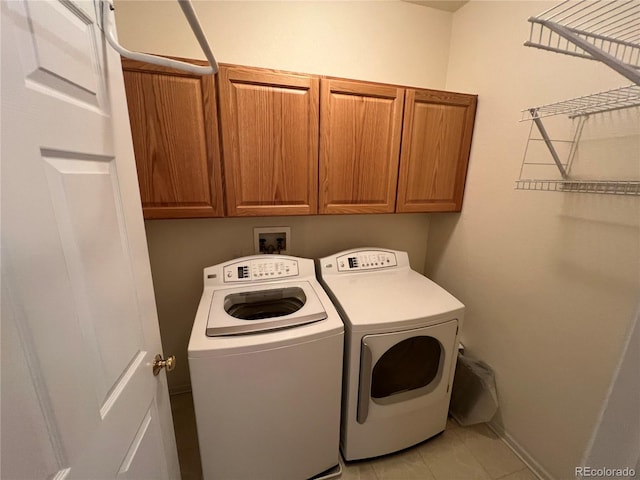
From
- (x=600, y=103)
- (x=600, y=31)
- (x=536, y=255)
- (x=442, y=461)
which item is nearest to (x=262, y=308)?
(x=442, y=461)

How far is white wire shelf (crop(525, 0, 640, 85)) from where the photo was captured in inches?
24.8

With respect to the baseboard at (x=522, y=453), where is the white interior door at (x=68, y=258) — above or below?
above

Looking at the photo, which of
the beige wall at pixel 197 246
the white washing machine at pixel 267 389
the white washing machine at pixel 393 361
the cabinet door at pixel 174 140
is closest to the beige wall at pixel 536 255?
the white washing machine at pixel 393 361

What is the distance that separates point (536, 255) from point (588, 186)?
39 centimetres

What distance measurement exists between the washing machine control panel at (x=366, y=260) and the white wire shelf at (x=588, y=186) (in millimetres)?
825

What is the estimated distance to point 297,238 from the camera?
1.88m

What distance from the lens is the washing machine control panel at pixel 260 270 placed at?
153 centimetres

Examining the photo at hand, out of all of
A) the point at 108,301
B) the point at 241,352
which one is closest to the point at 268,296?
the point at 241,352

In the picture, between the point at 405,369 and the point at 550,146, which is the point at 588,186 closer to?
the point at 550,146

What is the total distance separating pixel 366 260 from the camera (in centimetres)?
178

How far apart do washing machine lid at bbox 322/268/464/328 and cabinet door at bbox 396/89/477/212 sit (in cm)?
48

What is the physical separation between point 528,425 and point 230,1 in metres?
2.90

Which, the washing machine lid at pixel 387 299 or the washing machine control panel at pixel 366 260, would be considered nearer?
the washing machine lid at pixel 387 299

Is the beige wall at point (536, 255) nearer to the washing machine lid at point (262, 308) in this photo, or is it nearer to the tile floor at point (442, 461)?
the tile floor at point (442, 461)
